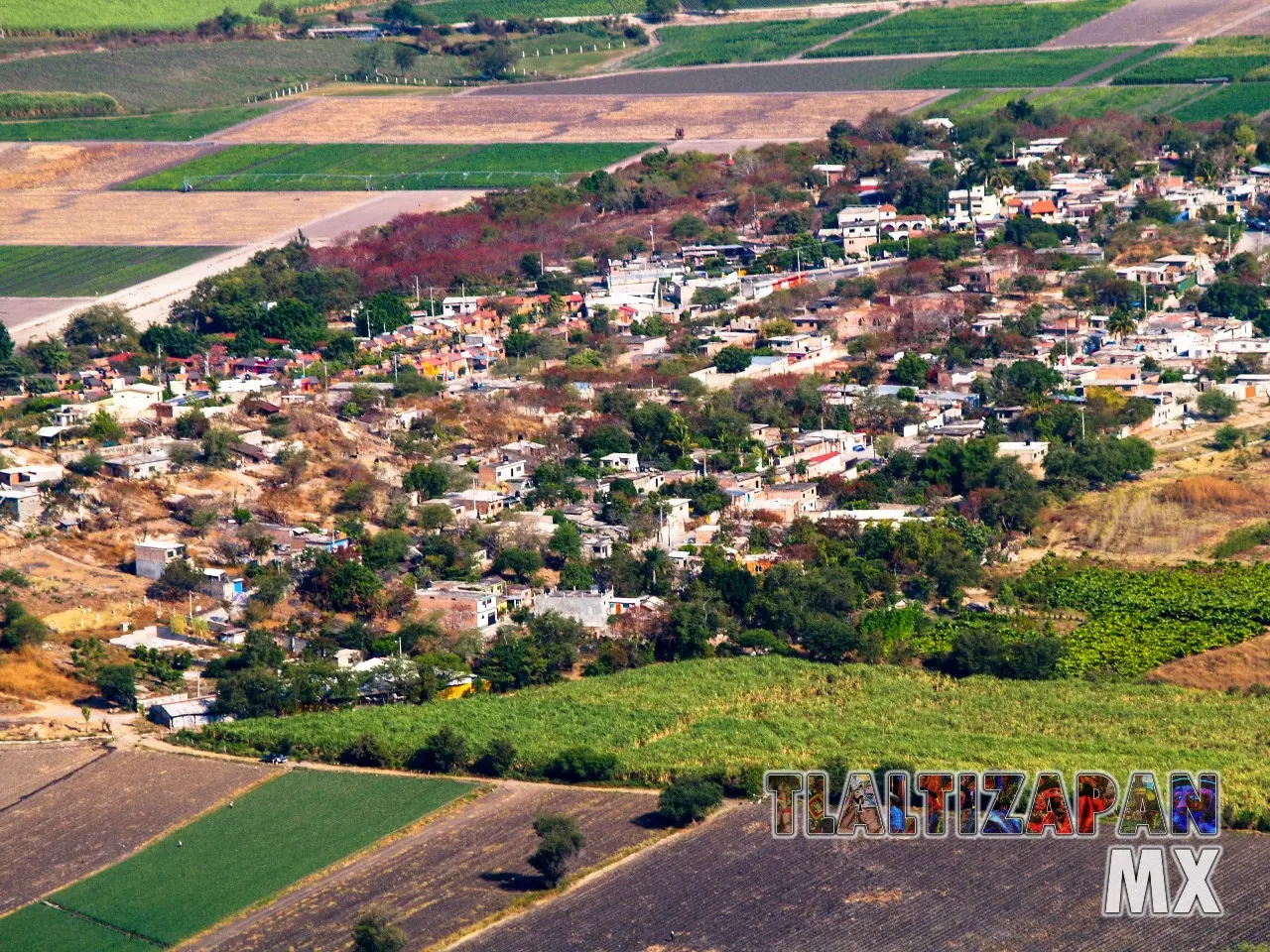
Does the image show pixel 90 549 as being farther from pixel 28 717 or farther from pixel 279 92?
pixel 279 92

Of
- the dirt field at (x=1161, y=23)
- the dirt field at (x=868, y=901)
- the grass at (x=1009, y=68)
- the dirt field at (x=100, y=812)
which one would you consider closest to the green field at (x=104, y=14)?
the grass at (x=1009, y=68)

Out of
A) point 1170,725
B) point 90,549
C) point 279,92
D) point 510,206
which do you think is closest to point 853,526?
point 1170,725

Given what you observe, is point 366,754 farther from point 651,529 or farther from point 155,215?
point 155,215

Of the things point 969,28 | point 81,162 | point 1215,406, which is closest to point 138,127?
point 81,162

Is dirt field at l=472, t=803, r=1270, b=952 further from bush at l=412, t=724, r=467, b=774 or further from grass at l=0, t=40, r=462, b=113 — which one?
grass at l=0, t=40, r=462, b=113

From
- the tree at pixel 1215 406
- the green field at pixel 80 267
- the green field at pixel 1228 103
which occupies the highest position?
the green field at pixel 1228 103

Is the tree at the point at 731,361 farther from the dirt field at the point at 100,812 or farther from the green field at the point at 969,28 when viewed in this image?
the green field at the point at 969,28
